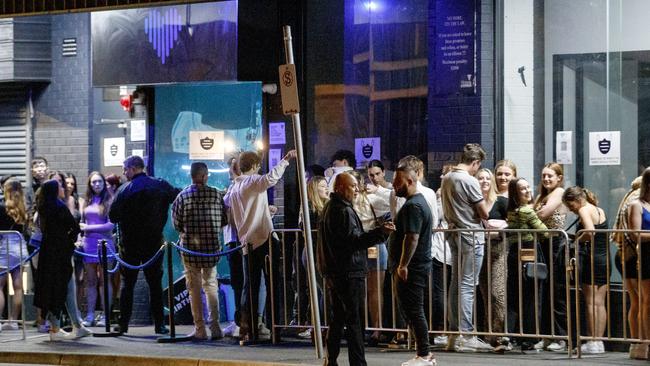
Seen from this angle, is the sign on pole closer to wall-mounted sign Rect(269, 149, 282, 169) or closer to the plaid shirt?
the plaid shirt

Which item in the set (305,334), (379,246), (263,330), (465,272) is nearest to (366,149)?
(379,246)

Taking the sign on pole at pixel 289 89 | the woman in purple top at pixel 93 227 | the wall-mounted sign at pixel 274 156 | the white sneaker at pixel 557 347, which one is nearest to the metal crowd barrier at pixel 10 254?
the woman in purple top at pixel 93 227

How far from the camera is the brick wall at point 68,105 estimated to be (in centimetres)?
1847

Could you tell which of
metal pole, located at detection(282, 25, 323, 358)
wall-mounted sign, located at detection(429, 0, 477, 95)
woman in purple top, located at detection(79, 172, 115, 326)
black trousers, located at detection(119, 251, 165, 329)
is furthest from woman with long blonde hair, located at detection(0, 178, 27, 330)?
wall-mounted sign, located at detection(429, 0, 477, 95)

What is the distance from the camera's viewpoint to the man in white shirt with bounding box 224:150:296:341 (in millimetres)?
14297

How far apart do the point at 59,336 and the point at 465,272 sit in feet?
16.9

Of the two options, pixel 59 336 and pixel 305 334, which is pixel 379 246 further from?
pixel 59 336

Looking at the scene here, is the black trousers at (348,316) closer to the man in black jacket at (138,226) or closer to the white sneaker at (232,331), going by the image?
the white sneaker at (232,331)

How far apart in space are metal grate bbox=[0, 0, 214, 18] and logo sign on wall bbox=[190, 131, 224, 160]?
2.20 meters

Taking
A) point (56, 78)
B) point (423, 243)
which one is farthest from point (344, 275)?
point (56, 78)

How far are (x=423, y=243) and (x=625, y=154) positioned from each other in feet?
12.6

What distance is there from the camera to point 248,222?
567 inches

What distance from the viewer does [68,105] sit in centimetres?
1861

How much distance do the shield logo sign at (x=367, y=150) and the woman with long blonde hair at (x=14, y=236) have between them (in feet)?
14.7
